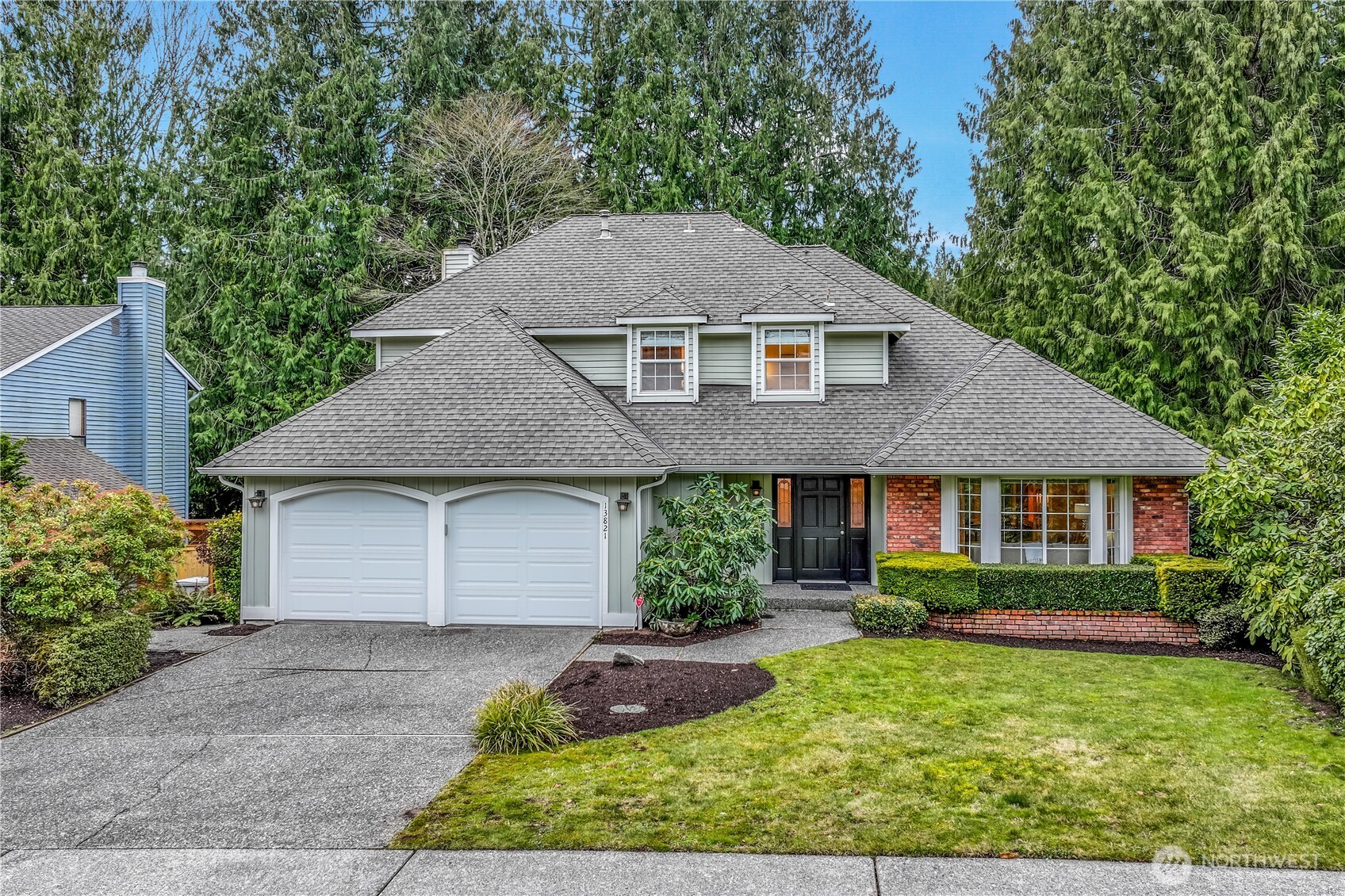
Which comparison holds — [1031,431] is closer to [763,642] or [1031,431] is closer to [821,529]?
[821,529]

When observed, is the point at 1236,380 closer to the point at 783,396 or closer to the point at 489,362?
the point at 783,396

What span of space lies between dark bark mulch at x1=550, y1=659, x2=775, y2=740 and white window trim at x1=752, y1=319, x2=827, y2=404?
6614 millimetres

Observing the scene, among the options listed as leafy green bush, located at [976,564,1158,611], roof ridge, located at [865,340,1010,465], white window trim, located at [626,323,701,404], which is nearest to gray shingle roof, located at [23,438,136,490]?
white window trim, located at [626,323,701,404]

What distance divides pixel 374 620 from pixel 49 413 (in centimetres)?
1143

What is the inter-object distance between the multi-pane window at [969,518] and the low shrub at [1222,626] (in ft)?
10.7

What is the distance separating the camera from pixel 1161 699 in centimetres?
852

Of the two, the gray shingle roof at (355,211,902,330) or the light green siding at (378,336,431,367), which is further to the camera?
the light green siding at (378,336,431,367)

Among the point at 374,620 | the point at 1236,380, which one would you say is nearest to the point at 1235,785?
the point at 374,620

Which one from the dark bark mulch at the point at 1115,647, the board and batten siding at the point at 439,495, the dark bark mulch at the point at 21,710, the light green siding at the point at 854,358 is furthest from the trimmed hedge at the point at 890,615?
the dark bark mulch at the point at 21,710

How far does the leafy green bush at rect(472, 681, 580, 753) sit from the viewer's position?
688cm

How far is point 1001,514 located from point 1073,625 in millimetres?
2056

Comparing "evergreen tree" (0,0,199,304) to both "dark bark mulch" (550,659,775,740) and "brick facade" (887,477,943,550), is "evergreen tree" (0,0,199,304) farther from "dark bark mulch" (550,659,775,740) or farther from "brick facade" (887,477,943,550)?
"brick facade" (887,477,943,550)

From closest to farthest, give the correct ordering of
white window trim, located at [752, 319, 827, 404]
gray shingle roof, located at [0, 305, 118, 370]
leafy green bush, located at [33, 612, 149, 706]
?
1. leafy green bush, located at [33, 612, 149, 706]
2. white window trim, located at [752, 319, 827, 404]
3. gray shingle roof, located at [0, 305, 118, 370]

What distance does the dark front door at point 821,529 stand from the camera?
14.7 metres
